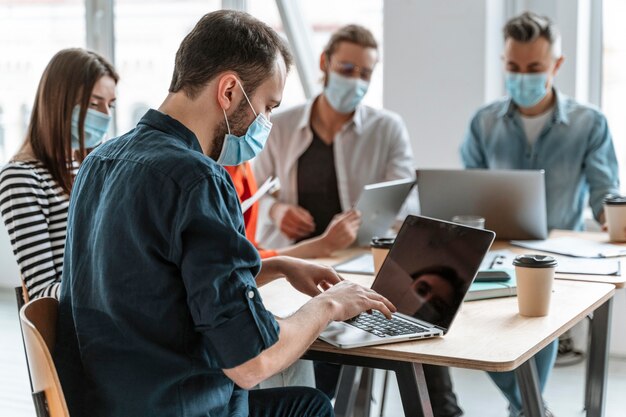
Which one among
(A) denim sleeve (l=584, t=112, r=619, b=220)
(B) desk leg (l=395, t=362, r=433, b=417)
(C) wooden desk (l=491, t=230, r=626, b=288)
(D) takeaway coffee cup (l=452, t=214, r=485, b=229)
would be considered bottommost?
(B) desk leg (l=395, t=362, r=433, b=417)

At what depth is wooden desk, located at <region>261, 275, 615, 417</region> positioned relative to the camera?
157cm

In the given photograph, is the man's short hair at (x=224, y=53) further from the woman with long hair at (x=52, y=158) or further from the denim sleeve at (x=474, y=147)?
the denim sleeve at (x=474, y=147)

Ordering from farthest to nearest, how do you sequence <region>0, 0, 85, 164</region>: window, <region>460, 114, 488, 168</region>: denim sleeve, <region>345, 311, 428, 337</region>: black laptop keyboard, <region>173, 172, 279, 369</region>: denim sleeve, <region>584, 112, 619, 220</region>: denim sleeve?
<region>0, 0, 85, 164</region>: window < <region>460, 114, 488, 168</region>: denim sleeve < <region>584, 112, 619, 220</region>: denim sleeve < <region>345, 311, 428, 337</region>: black laptop keyboard < <region>173, 172, 279, 369</region>: denim sleeve

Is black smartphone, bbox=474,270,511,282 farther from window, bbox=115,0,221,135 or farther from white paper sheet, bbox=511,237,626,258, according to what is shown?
window, bbox=115,0,221,135

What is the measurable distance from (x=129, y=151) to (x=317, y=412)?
2.35 feet

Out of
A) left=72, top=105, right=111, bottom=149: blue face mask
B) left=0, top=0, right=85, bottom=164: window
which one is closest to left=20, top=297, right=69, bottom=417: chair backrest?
left=72, top=105, right=111, bottom=149: blue face mask

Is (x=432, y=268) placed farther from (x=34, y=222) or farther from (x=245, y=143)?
(x=34, y=222)

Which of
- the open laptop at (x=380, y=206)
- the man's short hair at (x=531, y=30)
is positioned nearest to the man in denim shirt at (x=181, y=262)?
the open laptop at (x=380, y=206)

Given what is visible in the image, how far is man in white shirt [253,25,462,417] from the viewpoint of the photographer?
116 inches

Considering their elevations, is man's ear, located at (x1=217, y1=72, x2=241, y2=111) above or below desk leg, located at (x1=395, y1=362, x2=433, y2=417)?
above

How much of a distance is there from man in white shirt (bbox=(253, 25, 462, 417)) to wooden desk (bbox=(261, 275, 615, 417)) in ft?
3.10

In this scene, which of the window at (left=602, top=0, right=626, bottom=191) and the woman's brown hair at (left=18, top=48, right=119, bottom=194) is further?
the window at (left=602, top=0, right=626, bottom=191)

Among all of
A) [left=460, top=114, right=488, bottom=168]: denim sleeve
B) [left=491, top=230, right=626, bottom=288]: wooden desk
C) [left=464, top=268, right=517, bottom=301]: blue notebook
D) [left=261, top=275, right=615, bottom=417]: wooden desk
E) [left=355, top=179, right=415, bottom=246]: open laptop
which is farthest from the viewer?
[left=460, top=114, right=488, bottom=168]: denim sleeve

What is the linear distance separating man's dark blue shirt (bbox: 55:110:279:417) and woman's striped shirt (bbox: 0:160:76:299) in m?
0.57
